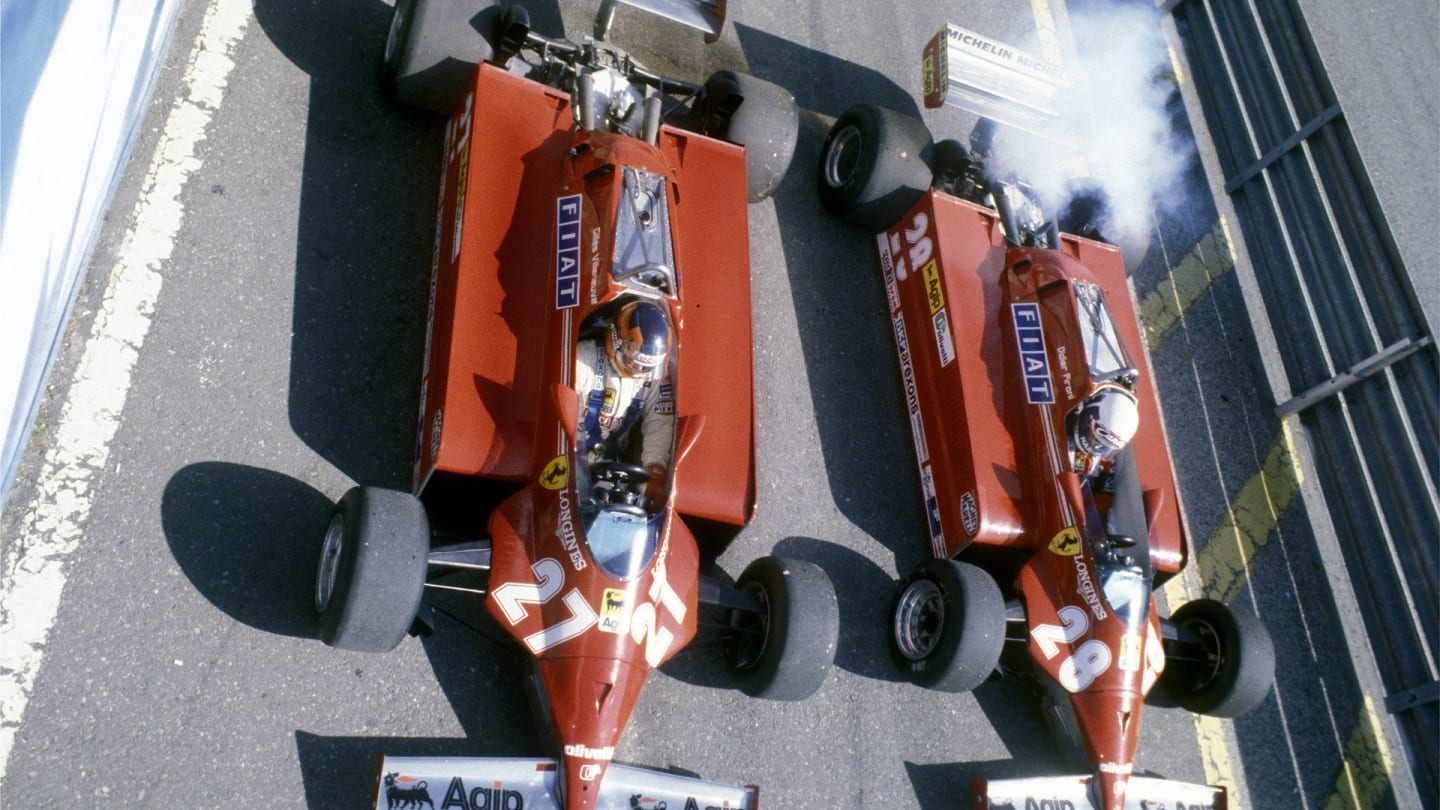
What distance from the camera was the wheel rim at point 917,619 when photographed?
498cm

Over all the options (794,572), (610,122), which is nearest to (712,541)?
(794,572)

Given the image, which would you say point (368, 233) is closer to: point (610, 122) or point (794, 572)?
point (610, 122)

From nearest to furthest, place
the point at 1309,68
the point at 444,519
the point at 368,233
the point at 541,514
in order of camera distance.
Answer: the point at 541,514
the point at 444,519
the point at 368,233
the point at 1309,68

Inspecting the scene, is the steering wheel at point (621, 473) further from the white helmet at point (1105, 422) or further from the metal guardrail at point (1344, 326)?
the metal guardrail at point (1344, 326)

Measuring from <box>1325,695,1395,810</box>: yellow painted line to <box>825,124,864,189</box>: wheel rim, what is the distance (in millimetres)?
4444

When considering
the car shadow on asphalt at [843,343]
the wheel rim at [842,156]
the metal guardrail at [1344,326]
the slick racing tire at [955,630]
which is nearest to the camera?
the slick racing tire at [955,630]

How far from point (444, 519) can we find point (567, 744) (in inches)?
47.4

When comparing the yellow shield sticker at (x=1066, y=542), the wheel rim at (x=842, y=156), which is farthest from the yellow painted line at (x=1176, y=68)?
the yellow shield sticker at (x=1066, y=542)

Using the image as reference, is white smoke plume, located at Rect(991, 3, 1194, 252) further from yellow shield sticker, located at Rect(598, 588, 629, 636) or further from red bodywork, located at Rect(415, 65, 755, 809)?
yellow shield sticker, located at Rect(598, 588, 629, 636)

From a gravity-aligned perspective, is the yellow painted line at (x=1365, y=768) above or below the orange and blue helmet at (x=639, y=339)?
below

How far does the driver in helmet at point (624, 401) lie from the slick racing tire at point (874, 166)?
2096 mm

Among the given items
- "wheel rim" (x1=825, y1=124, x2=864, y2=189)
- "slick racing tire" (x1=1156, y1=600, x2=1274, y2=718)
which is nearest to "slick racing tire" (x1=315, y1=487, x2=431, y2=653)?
"wheel rim" (x1=825, y1=124, x2=864, y2=189)

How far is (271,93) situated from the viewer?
538 cm

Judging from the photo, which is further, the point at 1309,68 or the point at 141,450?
the point at 1309,68
